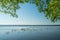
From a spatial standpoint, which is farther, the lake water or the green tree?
the lake water

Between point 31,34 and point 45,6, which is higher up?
point 45,6

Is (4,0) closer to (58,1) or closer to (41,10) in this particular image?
(41,10)

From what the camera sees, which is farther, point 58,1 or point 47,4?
point 47,4

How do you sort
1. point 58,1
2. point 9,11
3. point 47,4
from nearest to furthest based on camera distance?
point 58,1
point 47,4
point 9,11

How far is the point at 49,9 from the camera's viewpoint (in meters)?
6.39

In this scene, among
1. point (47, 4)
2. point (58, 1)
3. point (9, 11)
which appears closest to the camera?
point (58, 1)

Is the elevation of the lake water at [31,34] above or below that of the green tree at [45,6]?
below

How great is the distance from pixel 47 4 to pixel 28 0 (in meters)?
0.61

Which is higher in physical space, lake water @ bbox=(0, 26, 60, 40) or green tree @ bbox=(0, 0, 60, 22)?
green tree @ bbox=(0, 0, 60, 22)

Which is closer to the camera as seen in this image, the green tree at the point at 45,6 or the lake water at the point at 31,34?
the green tree at the point at 45,6

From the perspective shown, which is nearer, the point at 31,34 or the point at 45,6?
the point at 45,6

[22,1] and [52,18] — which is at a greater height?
[22,1]

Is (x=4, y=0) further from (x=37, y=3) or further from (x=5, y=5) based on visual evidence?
(x=37, y=3)

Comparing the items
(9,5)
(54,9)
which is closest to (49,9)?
(54,9)
